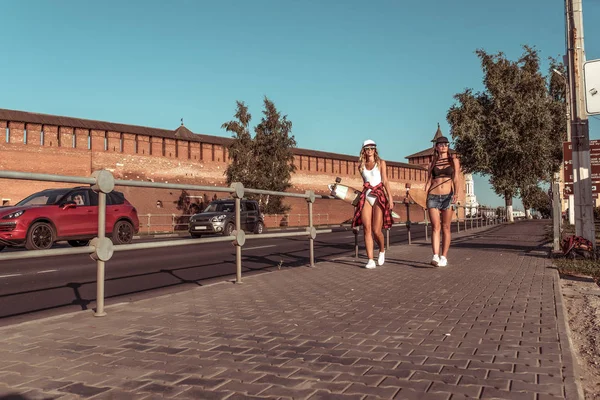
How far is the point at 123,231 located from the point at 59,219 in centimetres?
202

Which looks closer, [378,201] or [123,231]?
[378,201]

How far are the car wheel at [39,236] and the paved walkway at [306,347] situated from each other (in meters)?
9.05

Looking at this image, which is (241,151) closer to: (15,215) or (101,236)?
(15,215)

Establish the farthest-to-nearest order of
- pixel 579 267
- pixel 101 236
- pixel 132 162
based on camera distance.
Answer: pixel 132 162
pixel 579 267
pixel 101 236

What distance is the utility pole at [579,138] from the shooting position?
9391 millimetres

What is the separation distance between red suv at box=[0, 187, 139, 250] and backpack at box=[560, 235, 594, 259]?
10.9m

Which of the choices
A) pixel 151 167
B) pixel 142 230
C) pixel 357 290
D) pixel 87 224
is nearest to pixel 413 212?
pixel 151 167

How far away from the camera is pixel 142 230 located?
30500mm

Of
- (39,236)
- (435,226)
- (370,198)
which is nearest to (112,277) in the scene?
(370,198)

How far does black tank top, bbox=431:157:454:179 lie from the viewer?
8.02m

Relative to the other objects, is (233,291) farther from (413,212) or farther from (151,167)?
(413,212)

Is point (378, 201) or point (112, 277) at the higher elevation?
point (378, 201)

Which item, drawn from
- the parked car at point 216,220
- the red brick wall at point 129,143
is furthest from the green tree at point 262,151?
the parked car at point 216,220

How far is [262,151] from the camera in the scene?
4094cm
